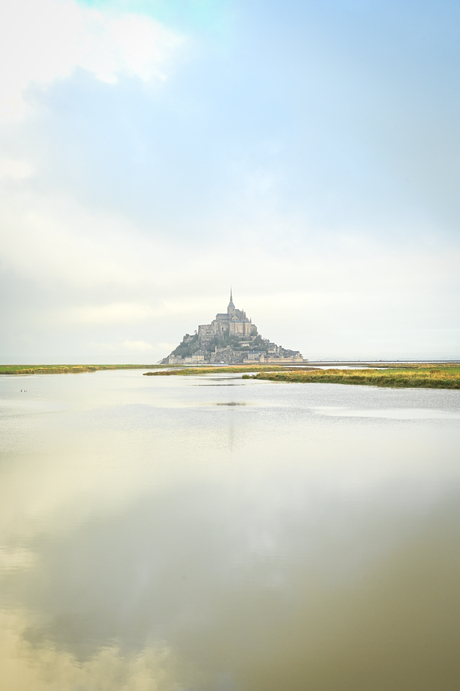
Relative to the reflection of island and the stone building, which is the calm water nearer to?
the reflection of island

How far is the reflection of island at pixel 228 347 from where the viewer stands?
175625 mm

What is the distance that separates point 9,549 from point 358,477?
6250 mm

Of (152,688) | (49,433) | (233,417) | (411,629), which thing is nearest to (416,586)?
(411,629)

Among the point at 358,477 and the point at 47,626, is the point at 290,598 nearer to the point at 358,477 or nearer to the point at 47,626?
the point at 47,626

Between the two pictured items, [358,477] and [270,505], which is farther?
[358,477]

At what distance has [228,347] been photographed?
180 meters

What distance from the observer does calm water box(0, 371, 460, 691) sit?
3.62 m

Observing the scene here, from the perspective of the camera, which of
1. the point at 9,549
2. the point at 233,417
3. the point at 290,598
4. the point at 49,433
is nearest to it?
the point at 290,598

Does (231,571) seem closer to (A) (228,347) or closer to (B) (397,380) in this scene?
(B) (397,380)

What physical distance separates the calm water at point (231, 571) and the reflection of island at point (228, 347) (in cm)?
16077

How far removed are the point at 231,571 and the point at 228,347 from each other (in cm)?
17535

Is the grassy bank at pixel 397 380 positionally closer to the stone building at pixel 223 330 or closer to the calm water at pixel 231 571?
the calm water at pixel 231 571

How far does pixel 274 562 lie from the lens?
17.7 feet

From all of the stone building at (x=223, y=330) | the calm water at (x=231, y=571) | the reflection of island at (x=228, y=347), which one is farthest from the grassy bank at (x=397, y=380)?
the stone building at (x=223, y=330)
